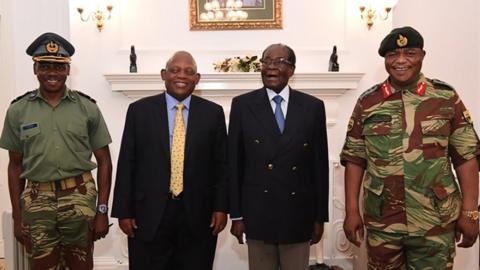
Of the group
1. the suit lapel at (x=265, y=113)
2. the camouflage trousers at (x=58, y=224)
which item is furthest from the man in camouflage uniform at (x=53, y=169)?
the suit lapel at (x=265, y=113)

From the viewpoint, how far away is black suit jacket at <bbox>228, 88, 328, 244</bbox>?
84.3 inches

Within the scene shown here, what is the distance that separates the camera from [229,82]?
3482 millimetres

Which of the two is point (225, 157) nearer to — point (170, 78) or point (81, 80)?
point (170, 78)

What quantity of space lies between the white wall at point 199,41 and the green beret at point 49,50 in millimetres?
1320

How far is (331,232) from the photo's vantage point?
3.71 metres

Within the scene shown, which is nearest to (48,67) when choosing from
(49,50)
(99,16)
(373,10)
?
(49,50)

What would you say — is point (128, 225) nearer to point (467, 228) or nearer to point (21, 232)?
point (21, 232)

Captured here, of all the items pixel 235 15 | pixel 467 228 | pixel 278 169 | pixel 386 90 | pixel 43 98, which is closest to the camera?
pixel 467 228

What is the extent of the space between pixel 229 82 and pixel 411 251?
1.97 meters

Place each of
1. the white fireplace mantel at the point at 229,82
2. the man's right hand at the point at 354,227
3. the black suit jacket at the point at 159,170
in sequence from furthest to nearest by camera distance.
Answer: the white fireplace mantel at the point at 229,82 → the black suit jacket at the point at 159,170 → the man's right hand at the point at 354,227

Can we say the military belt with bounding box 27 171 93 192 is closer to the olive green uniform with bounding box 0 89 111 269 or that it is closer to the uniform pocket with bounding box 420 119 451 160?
the olive green uniform with bounding box 0 89 111 269

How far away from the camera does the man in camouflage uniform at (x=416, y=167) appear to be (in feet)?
6.26

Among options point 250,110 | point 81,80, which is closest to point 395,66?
point 250,110

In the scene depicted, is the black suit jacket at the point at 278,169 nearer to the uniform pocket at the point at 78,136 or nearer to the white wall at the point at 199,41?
the uniform pocket at the point at 78,136
